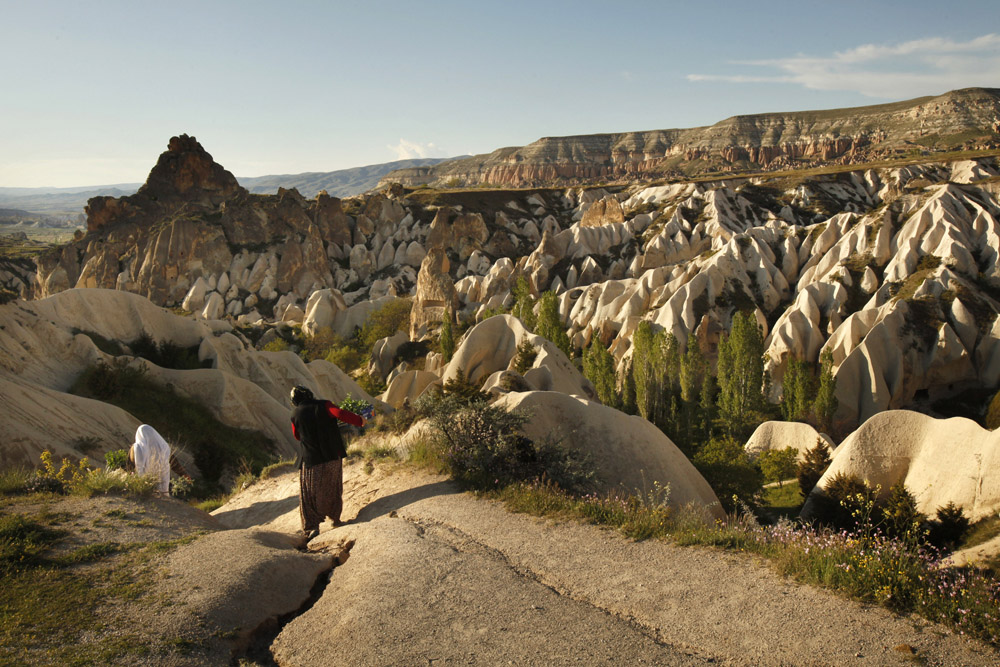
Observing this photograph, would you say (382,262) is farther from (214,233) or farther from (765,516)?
(765,516)

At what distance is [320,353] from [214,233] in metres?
29.5

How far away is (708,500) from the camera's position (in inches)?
471

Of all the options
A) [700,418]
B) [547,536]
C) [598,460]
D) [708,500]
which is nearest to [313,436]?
[547,536]

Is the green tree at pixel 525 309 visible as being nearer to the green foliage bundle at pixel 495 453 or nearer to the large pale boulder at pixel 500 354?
the large pale boulder at pixel 500 354

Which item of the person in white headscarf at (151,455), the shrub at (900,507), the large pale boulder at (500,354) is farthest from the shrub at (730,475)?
the person in white headscarf at (151,455)

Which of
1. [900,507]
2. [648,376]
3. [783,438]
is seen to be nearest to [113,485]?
[900,507]

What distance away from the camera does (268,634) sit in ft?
15.2

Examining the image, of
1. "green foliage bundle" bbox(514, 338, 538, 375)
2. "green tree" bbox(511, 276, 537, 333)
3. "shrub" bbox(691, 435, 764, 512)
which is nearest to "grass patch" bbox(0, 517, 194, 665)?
"shrub" bbox(691, 435, 764, 512)

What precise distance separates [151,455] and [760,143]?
5899 inches

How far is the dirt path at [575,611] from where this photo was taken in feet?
13.5

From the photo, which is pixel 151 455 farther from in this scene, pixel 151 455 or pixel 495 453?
pixel 495 453

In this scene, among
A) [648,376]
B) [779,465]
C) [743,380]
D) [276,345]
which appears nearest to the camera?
[779,465]

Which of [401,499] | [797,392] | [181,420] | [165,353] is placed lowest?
[797,392]

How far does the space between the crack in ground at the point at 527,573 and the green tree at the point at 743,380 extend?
28.6m
